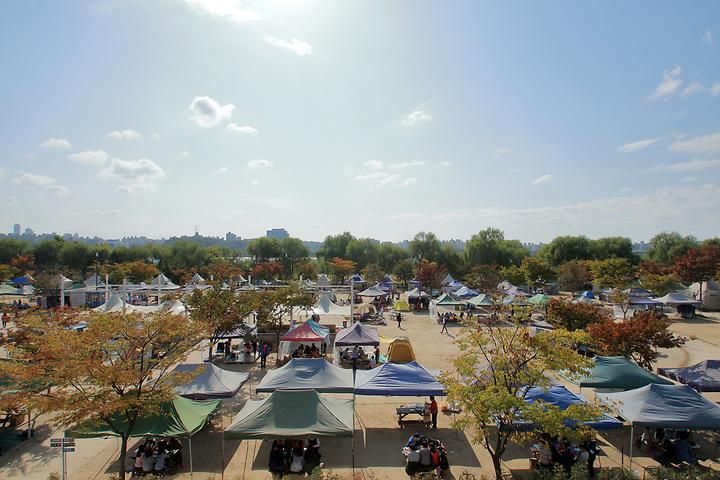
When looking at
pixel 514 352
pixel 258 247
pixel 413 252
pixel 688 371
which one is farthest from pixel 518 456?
pixel 258 247

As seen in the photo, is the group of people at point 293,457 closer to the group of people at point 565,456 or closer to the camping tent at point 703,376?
the group of people at point 565,456

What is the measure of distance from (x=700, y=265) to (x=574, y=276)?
41.7ft

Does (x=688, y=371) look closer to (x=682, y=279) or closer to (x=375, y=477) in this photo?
(x=375, y=477)

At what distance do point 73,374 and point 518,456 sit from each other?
35.9 feet

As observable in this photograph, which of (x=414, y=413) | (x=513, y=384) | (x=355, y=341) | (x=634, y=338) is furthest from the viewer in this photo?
(x=355, y=341)

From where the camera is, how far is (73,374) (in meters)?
8.60

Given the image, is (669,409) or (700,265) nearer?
(669,409)

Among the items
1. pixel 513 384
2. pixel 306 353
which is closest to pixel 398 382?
pixel 513 384

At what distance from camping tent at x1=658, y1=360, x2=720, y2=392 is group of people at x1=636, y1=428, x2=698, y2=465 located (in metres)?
2.77

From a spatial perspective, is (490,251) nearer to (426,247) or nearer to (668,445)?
(426,247)

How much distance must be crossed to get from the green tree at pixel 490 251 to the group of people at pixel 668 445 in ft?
184

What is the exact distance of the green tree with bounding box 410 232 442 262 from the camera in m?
71.2

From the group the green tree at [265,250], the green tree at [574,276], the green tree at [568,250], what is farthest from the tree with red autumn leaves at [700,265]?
the green tree at [265,250]

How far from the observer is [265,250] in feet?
249
